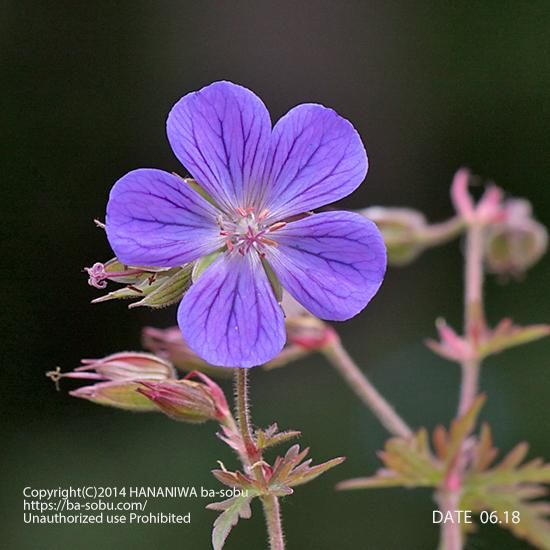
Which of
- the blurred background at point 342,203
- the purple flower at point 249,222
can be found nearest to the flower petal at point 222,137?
the purple flower at point 249,222

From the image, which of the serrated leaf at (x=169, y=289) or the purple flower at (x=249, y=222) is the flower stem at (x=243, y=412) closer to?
the purple flower at (x=249, y=222)

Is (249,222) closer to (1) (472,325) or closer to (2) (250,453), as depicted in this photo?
(2) (250,453)

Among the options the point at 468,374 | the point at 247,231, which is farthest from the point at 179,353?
the point at 468,374

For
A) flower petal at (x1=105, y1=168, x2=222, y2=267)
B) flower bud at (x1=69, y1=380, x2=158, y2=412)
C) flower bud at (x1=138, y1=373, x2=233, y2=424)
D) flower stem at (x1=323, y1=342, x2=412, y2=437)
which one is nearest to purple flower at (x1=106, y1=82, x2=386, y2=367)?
flower petal at (x1=105, y1=168, x2=222, y2=267)

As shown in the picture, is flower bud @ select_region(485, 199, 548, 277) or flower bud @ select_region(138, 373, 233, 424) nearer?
→ flower bud @ select_region(138, 373, 233, 424)

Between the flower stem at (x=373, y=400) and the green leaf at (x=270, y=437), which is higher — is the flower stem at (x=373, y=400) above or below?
above

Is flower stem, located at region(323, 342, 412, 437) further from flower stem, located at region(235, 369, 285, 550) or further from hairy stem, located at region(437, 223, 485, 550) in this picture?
flower stem, located at region(235, 369, 285, 550)
